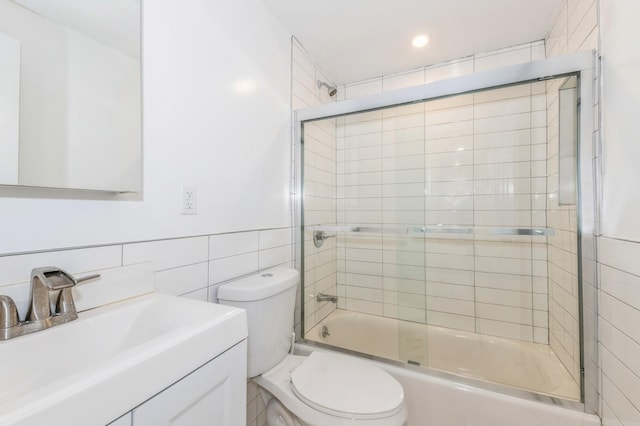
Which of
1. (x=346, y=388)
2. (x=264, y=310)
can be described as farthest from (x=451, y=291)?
(x=264, y=310)

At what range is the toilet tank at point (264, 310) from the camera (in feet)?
3.82

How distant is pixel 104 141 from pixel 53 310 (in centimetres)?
49

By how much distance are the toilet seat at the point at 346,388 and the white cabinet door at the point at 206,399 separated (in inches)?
17.5

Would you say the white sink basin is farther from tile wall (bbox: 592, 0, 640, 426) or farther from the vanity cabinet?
→ tile wall (bbox: 592, 0, 640, 426)

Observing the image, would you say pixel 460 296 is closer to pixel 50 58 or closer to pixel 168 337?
pixel 168 337

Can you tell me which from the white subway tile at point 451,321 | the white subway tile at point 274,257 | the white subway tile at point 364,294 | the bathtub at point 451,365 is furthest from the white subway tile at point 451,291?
the white subway tile at point 274,257

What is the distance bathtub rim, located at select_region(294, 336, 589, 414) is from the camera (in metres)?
1.17

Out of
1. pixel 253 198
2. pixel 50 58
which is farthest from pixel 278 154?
pixel 50 58

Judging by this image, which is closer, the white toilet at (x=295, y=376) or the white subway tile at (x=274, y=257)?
the white toilet at (x=295, y=376)

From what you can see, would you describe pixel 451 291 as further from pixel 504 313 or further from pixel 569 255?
pixel 569 255

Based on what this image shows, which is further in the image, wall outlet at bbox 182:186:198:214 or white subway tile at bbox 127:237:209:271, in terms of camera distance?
wall outlet at bbox 182:186:198:214

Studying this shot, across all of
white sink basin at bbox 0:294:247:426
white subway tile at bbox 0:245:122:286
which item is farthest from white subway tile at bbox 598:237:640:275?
white subway tile at bbox 0:245:122:286

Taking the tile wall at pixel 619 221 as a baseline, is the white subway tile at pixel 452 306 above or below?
below

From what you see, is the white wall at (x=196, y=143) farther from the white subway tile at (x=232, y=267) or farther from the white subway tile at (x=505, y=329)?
the white subway tile at (x=505, y=329)
